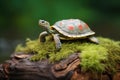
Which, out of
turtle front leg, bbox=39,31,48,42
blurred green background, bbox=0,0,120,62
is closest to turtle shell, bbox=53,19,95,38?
turtle front leg, bbox=39,31,48,42

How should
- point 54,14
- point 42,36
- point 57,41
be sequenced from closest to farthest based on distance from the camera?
point 57,41 < point 42,36 < point 54,14

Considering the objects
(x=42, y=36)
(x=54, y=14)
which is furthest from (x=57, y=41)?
(x=54, y=14)

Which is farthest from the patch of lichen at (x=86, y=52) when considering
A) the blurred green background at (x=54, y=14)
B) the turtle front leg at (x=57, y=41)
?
the blurred green background at (x=54, y=14)

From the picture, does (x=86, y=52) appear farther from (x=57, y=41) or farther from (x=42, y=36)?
(x=42, y=36)

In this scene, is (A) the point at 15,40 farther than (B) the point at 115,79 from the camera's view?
Yes

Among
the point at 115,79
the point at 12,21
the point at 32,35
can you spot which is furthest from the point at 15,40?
the point at 115,79

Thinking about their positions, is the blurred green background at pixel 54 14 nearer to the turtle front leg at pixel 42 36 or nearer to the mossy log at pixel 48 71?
the turtle front leg at pixel 42 36

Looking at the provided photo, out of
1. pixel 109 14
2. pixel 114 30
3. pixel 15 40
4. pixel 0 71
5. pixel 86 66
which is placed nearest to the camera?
pixel 86 66

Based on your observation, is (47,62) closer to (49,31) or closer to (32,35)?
(49,31)
